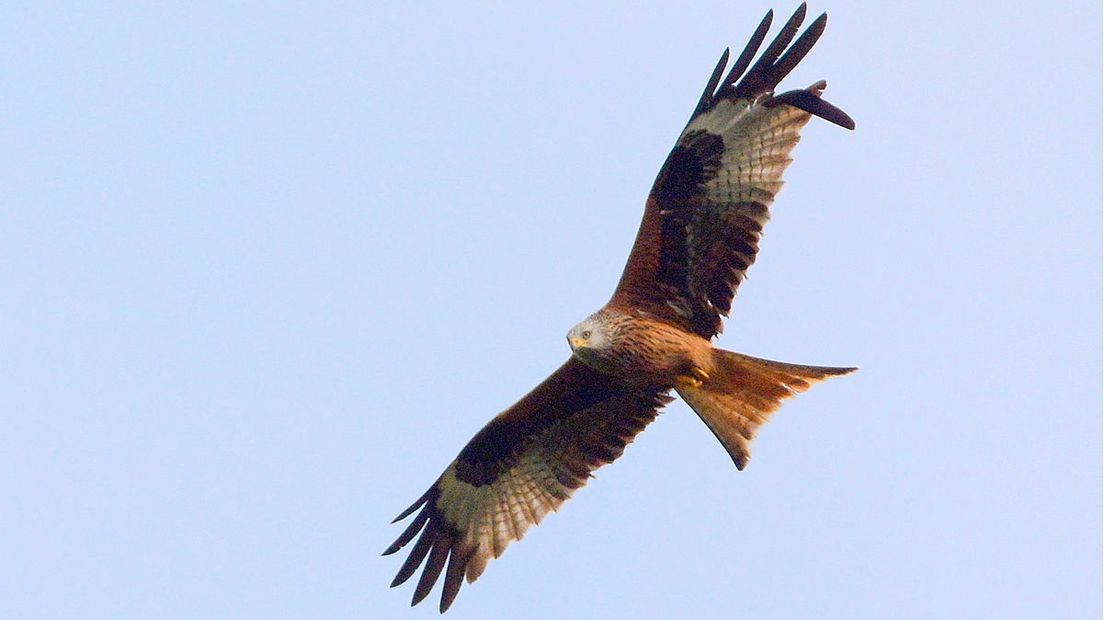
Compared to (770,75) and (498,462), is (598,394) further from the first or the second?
(770,75)

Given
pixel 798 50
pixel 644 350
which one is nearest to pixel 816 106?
pixel 798 50

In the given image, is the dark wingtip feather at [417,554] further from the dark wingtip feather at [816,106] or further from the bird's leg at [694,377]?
the dark wingtip feather at [816,106]

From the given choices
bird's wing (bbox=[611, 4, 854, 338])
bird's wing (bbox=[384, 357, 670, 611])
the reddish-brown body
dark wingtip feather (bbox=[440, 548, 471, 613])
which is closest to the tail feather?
the reddish-brown body

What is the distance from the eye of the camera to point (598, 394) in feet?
36.9

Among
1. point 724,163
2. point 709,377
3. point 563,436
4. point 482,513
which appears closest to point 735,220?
point 724,163

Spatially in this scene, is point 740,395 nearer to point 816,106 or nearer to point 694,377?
point 694,377

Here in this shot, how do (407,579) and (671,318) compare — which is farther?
(407,579)

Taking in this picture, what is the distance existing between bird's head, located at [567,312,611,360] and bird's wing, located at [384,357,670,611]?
105cm

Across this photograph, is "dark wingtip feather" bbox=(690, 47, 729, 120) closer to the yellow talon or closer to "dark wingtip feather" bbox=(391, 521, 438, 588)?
the yellow talon

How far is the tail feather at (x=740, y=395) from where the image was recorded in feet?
34.4

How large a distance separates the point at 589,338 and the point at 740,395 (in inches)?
44.9

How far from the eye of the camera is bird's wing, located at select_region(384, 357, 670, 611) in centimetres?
1134

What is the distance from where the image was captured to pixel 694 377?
1059cm

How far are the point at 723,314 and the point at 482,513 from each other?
243cm
